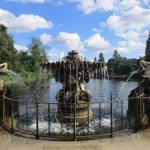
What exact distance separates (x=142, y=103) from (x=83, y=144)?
3892mm

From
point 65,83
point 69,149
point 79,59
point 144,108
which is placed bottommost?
point 69,149

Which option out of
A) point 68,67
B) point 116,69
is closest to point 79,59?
point 68,67

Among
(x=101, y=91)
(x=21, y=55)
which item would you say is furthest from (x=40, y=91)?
(x=21, y=55)

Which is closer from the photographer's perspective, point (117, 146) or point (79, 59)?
point (117, 146)

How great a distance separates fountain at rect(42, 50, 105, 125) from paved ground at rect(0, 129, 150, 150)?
13.4ft

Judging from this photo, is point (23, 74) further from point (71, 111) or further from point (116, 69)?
point (71, 111)

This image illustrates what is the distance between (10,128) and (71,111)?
12.1 feet

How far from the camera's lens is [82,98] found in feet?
51.4

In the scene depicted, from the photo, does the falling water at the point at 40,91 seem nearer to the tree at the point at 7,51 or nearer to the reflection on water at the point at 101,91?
the reflection on water at the point at 101,91

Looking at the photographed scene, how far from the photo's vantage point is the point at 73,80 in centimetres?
1559

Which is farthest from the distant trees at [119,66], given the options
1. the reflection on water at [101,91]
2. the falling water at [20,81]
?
the falling water at [20,81]

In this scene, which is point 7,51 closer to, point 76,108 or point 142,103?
point 76,108

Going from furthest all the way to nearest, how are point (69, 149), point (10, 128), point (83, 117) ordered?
point (83, 117), point (10, 128), point (69, 149)

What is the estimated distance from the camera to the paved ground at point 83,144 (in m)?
Result: 9.96
